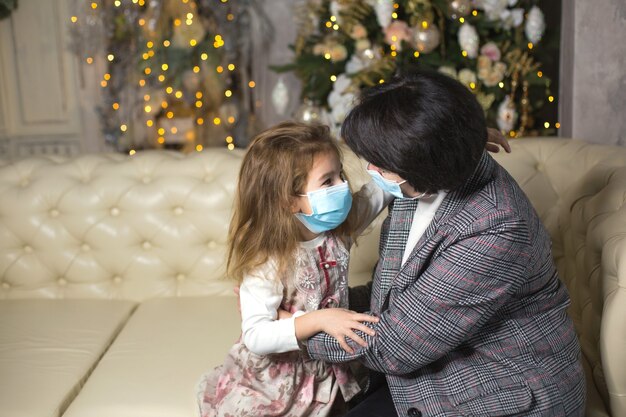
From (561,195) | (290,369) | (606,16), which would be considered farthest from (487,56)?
(290,369)

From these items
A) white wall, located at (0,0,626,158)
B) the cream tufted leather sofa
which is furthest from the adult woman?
white wall, located at (0,0,626,158)

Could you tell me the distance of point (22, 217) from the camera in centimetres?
251

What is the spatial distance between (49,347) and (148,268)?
477 mm

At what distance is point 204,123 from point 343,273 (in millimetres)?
3693

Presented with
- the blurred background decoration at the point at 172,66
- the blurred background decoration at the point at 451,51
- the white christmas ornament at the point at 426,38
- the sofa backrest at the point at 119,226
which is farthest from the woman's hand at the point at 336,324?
the blurred background decoration at the point at 172,66

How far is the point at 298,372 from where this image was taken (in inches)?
63.3

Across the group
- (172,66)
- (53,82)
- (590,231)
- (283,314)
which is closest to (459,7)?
(590,231)

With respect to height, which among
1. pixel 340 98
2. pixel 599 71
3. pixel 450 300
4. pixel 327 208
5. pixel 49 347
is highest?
pixel 599 71

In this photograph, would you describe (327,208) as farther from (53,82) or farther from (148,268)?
(53,82)

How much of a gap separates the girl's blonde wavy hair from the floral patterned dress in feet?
0.23

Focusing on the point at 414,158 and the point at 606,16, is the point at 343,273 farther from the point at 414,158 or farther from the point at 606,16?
the point at 606,16

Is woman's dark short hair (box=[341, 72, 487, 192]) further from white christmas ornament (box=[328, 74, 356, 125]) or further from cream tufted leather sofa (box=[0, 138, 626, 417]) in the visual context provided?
white christmas ornament (box=[328, 74, 356, 125])

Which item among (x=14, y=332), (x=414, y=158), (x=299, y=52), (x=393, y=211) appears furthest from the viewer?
(x=299, y=52)

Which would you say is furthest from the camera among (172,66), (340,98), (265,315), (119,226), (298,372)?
(172,66)
